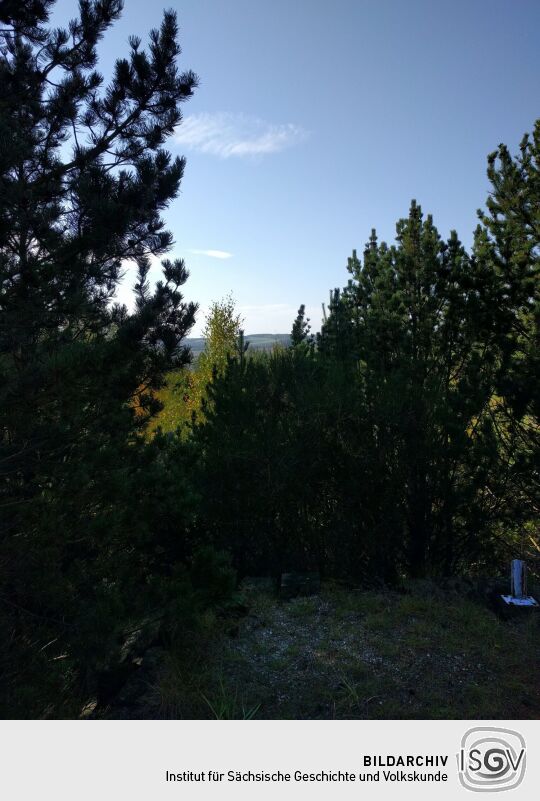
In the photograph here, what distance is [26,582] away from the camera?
10.8 ft

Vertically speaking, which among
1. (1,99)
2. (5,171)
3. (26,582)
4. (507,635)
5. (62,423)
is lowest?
(507,635)

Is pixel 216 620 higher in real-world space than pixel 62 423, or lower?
lower

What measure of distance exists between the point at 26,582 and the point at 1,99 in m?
4.18

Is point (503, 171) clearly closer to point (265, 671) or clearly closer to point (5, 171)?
point (5, 171)
